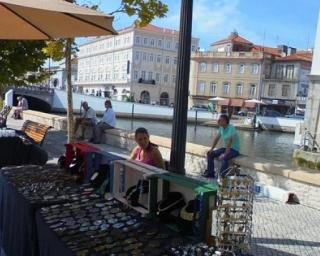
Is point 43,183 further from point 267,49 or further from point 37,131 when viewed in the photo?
point 267,49

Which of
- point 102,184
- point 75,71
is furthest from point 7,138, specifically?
point 75,71

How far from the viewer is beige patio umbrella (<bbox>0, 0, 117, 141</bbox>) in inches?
130

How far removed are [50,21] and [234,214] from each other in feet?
8.89

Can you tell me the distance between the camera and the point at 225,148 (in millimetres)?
8875

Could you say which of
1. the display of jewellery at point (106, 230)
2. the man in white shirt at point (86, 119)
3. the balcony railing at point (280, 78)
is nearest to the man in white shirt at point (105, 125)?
the man in white shirt at point (86, 119)

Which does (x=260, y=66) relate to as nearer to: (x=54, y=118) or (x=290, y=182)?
(x=54, y=118)

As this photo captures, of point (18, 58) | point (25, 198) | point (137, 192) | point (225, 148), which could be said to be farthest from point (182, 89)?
point (18, 58)

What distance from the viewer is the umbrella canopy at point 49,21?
3303 millimetres

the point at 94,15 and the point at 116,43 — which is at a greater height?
the point at 116,43

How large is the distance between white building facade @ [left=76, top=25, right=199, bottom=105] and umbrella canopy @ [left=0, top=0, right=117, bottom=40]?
83.2 metres

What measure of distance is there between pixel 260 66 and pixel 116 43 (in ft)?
117

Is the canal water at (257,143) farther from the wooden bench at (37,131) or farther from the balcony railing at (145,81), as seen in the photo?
the balcony railing at (145,81)

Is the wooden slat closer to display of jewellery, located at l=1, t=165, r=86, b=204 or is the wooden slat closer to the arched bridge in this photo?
display of jewellery, located at l=1, t=165, r=86, b=204

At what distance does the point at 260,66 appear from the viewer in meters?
83.6
